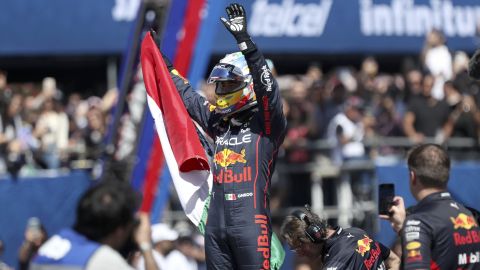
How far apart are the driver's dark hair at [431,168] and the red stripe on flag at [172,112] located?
174 cm

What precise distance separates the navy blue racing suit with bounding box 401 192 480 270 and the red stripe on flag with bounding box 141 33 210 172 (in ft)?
6.10

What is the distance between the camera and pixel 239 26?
697 centimetres

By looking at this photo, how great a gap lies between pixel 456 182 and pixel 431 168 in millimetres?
5310

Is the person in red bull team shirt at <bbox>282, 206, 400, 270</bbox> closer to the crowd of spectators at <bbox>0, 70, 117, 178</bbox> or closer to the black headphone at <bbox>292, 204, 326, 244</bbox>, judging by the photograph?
the black headphone at <bbox>292, 204, 326, 244</bbox>

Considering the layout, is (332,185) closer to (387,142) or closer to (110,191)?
(387,142)

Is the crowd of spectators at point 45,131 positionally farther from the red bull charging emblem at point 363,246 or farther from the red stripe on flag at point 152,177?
the red bull charging emblem at point 363,246

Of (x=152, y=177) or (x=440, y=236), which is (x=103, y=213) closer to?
(x=440, y=236)

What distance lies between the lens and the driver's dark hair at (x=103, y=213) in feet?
17.7

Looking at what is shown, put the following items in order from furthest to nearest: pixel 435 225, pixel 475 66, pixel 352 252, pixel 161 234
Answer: pixel 161 234 < pixel 475 66 < pixel 352 252 < pixel 435 225

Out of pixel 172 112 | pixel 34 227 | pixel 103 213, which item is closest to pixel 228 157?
pixel 172 112

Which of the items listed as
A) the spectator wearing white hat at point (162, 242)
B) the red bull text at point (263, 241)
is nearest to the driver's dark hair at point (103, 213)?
the red bull text at point (263, 241)

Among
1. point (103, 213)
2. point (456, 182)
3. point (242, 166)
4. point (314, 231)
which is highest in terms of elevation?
point (103, 213)

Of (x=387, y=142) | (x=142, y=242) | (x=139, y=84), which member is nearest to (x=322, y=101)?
(x=387, y=142)

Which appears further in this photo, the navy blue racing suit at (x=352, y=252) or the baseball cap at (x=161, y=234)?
the baseball cap at (x=161, y=234)
